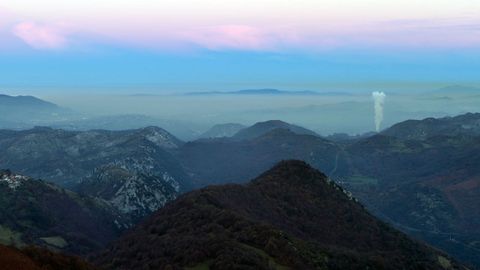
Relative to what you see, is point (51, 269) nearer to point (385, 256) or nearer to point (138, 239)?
point (138, 239)

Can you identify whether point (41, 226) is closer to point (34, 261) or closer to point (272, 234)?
point (272, 234)

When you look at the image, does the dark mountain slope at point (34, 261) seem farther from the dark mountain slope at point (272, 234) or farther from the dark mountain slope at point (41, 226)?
the dark mountain slope at point (41, 226)

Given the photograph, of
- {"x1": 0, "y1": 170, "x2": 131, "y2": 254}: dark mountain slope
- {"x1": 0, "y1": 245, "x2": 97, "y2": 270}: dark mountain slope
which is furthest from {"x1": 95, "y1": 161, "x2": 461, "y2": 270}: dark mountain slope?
{"x1": 0, "y1": 170, "x2": 131, "y2": 254}: dark mountain slope

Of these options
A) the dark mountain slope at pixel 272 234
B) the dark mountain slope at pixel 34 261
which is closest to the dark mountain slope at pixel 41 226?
the dark mountain slope at pixel 272 234

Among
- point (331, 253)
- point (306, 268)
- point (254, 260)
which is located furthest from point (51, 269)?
point (331, 253)

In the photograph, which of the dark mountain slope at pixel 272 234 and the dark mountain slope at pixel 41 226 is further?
the dark mountain slope at pixel 41 226

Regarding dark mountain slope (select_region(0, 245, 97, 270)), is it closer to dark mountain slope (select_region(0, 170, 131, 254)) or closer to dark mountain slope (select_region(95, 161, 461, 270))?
dark mountain slope (select_region(95, 161, 461, 270))
